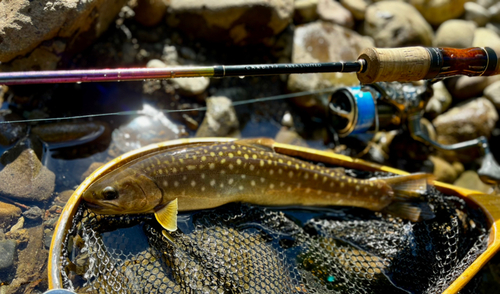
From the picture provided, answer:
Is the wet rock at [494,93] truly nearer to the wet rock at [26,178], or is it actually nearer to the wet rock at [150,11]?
the wet rock at [150,11]

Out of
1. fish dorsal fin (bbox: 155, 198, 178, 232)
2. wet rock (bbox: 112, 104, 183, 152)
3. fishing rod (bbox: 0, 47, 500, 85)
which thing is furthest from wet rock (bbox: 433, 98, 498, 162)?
fish dorsal fin (bbox: 155, 198, 178, 232)

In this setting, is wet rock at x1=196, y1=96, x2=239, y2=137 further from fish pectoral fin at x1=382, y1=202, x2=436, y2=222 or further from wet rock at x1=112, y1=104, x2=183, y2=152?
fish pectoral fin at x1=382, y1=202, x2=436, y2=222

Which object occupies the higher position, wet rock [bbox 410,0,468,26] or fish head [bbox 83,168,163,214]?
wet rock [bbox 410,0,468,26]

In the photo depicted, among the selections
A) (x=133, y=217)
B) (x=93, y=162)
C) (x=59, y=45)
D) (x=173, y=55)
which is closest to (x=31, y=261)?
(x=133, y=217)

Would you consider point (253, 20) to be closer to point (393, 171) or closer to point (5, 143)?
point (393, 171)

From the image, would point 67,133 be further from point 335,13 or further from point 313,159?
point 335,13

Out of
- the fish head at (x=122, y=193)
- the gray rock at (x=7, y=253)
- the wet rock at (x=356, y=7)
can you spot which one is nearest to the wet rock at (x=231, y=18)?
the wet rock at (x=356, y=7)

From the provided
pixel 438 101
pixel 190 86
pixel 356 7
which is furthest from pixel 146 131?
pixel 438 101
